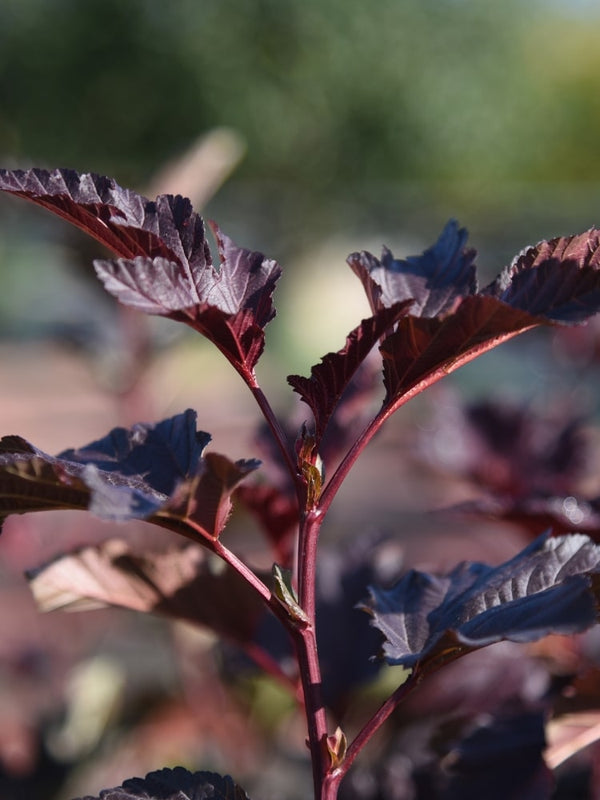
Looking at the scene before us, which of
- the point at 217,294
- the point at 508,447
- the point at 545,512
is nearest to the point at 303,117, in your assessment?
the point at 508,447

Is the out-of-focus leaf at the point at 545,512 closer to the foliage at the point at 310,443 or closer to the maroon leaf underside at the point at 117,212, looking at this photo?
the foliage at the point at 310,443

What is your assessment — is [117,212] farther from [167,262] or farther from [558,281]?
[558,281]

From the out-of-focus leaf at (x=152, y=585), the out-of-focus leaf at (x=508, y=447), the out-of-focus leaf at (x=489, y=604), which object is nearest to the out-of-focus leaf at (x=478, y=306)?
the out-of-focus leaf at (x=489, y=604)

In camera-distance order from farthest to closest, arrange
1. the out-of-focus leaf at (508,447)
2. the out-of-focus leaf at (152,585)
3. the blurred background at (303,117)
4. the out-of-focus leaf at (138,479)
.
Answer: the blurred background at (303,117)
the out-of-focus leaf at (508,447)
the out-of-focus leaf at (152,585)
the out-of-focus leaf at (138,479)

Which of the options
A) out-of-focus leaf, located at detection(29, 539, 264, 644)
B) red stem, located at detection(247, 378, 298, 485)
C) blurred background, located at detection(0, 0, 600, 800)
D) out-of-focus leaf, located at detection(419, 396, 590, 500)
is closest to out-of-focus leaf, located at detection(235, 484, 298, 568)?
out-of-focus leaf, located at detection(29, 539, 264, 644)

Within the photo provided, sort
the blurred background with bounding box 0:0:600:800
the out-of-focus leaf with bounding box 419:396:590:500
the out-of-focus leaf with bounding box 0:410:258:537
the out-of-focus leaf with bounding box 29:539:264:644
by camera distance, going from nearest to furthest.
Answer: the out-of-focus leaf with bounding box 0:410:258:537
the out-of-focus leaf with bounding box 29:539:264:644
the out-of-focus leaf with bounding box 419:396:590:500
the blurred background with bounding box 0:0:600:800

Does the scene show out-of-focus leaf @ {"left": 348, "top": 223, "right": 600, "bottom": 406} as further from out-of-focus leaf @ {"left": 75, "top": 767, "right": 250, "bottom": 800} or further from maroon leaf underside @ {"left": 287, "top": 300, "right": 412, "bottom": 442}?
out-of-focus leaf @ {"left": 75, "top": 767, "right": 250, "bottom": 800}

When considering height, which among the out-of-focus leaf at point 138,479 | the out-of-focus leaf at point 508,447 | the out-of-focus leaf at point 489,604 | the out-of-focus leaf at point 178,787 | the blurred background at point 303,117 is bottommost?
the out-of-focus leaf at point 178,787
